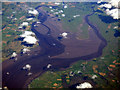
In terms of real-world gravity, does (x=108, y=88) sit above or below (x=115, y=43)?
below

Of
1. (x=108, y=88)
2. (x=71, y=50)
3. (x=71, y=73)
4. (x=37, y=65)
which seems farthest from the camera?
(x=71, y=50)

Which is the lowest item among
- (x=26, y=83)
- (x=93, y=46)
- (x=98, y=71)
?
(x=26, y=83)

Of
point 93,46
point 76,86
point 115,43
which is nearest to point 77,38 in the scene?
point 93,46

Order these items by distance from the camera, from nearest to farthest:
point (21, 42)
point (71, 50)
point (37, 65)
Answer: point (37, 65) → point (71, 50) → point (21, 42)

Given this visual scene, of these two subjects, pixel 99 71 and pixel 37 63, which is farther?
pixel 37 63

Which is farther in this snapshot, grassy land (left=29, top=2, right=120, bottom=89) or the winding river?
the winding river

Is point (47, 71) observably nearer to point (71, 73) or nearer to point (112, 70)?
point (71, 73)

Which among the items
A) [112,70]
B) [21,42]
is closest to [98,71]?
[112,70]

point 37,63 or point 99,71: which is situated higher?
point 37,63

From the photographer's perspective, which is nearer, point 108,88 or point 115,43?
point 108,88

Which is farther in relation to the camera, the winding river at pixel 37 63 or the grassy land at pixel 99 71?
the winding river at pixel 37 63

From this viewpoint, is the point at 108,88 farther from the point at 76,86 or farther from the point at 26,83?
the point at 26,83
